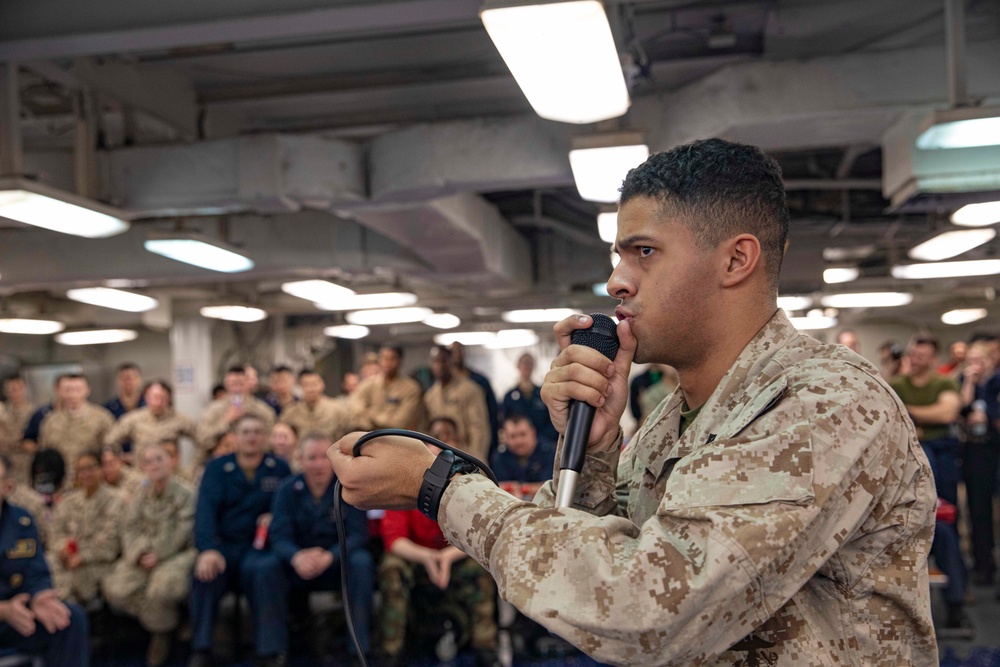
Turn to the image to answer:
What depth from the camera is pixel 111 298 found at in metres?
8.17

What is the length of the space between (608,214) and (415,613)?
2.49 meters

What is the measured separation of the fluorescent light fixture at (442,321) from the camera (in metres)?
11.6

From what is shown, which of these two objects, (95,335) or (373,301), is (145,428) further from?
(95,335)

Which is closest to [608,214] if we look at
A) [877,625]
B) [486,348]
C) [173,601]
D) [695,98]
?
[695,98]

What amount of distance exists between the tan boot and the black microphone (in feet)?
14.9

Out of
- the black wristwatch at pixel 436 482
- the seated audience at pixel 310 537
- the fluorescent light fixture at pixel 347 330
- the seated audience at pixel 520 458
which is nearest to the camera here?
the black wristwatch at pixel 436 482

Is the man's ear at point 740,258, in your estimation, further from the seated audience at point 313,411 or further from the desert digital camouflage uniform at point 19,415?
the desert digital camouflage uniform at point 19,415

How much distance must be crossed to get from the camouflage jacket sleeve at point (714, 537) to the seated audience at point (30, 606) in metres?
3.54

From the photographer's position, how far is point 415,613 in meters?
4.89

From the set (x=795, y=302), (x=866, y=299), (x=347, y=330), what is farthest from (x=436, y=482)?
(x=347, y=330)

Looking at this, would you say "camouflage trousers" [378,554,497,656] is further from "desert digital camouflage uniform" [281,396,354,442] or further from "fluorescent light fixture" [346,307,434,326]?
"fluorescent light fixture" [346,307,434,326]

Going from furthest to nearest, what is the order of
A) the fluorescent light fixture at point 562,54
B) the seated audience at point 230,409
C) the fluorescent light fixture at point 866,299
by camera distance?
the fluorescent light fixture at point 866,299 → the seated audience at point 230,409 → the fluorescent light fixture at point 562,54

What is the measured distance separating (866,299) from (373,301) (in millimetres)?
5596

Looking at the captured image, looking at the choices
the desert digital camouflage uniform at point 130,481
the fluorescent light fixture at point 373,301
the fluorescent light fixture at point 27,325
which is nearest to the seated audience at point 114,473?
the desert digital camouflage uniform at point 130,481
